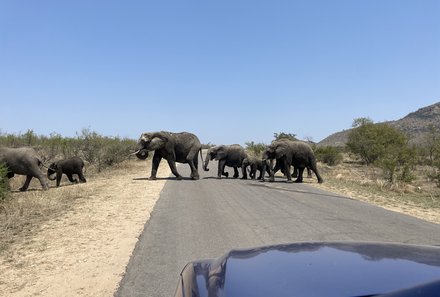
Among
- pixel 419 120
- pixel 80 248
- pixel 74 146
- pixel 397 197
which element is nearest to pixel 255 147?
pixel 74 146

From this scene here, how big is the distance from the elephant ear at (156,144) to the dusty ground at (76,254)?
10.1m

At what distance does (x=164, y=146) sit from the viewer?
2345 cm

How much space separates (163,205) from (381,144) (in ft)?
120

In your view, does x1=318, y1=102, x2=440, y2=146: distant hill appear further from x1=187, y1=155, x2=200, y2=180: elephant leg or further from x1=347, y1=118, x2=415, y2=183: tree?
x1=187, y1=155, x2=200, y2=180: elephant leg

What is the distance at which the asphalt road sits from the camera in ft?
22.1

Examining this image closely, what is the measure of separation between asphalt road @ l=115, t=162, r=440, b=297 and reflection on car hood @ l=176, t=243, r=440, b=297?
2.91m

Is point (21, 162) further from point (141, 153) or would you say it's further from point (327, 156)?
point (327, 156)

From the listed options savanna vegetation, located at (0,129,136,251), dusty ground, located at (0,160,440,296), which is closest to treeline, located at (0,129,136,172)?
savanna vegetation, located at (0,129,136,251)

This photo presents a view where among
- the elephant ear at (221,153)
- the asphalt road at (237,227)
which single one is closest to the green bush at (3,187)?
the asphalt road at (237,227)

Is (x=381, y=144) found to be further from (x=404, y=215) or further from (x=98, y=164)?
(x=404, y=215)

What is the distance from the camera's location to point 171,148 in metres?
23.7

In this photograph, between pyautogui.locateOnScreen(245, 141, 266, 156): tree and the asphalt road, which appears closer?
the asphalt road

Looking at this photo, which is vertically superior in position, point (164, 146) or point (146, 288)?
point (164, 146)

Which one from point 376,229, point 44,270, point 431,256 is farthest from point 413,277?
point 376,229
